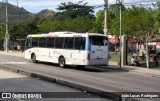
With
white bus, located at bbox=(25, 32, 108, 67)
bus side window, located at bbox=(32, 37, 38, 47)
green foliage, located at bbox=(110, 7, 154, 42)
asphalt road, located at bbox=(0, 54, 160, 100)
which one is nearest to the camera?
asphalt road, located at bbox=(0, 54, 160, 100)

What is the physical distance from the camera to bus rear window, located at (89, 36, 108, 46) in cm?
2827

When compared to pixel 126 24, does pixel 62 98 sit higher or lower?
lower

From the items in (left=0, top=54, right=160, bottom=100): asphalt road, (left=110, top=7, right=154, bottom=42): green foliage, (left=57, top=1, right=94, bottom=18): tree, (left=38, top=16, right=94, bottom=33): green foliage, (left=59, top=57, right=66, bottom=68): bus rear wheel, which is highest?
(left=57, top=1, right=94, bottom=18): tree

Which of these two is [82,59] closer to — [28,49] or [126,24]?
[28,49]

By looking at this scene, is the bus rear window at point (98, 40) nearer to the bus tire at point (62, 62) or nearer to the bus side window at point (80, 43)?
the bus side window at point (80, 43)

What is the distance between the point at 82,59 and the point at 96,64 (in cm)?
111

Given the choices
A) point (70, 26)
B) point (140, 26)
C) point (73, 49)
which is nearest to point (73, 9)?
point (70, 26)

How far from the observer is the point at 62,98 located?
13.7 m

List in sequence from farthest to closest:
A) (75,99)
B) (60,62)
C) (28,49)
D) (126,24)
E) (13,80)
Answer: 1. (126,24)
2. (28,49)
3. (60,62)
4. (13,80)
5. (75,99)

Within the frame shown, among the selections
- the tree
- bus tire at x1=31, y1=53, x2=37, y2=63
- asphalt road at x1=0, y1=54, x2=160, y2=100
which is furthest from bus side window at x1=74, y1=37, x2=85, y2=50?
the tree

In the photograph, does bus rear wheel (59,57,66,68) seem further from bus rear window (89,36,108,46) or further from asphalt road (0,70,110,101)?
asphalt road (0,70,110,101)

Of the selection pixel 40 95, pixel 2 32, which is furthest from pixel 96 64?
pixel 2 32

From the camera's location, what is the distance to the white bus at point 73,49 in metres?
28.2

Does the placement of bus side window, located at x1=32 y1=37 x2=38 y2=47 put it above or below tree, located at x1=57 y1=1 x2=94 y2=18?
below
